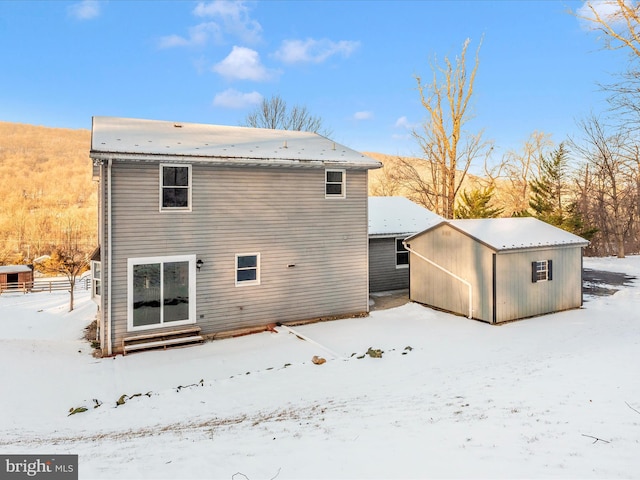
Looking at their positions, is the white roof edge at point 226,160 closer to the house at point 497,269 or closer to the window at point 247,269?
the window at point 247,269

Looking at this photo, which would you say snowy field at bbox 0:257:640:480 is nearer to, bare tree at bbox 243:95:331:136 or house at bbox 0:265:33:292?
house at bbox 0:265:33:292

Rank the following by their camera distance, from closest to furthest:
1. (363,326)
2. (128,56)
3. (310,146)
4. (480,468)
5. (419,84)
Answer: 1. (480,468)
2. (363,326)
3. (310,146)
4. (419,84)
5. (128,56)

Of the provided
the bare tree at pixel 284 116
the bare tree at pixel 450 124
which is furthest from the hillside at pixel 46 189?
the bare tree at pixel 284 116

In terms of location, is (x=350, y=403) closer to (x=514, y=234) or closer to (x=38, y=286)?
(x=514, y=234)

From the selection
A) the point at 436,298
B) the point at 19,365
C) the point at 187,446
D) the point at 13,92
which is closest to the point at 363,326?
the point at 436,298

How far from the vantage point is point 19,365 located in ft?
30.1

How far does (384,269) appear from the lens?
1727cm

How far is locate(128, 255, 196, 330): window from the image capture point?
10062 mm

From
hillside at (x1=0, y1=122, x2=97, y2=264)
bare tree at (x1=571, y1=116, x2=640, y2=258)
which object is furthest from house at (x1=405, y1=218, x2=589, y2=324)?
hillside at (x1=0, y1=122, x2=97, y2=264)

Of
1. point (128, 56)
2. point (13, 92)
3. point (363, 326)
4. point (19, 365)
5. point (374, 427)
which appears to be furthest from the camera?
point (13, 92)

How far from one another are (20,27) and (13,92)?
1586 inches

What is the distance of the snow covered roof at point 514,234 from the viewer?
12242 mm

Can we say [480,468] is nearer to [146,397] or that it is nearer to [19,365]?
[146,397]

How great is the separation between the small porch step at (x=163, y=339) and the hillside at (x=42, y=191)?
43753 mm
